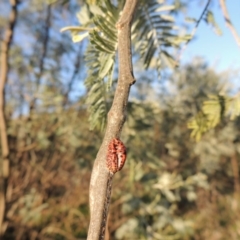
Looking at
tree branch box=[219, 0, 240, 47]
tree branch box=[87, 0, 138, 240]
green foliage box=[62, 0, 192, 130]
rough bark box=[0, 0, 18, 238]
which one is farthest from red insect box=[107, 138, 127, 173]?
rough bark box=[0, 0, 18, 238]

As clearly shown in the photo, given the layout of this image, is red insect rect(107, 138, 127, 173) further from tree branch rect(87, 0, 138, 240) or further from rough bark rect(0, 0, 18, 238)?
rough bark rect(0, 0, 18, 238)

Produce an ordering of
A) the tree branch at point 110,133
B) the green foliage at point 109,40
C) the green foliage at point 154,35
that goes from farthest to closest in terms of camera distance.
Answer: the green foliage at point 154,35 < the green foliage at point 109,40 < the tree branch at point 110,133

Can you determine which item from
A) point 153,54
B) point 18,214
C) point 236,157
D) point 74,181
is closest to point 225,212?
point 236,157

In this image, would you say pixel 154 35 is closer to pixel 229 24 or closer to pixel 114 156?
pixel 229 24

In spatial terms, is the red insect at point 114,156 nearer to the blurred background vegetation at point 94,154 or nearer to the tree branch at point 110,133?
the tree branch at point 110,133

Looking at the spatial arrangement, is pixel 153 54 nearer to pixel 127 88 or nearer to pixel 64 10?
pixel 127 88

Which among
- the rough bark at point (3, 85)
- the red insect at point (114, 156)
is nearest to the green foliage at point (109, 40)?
the red insect at point (114, 156)
